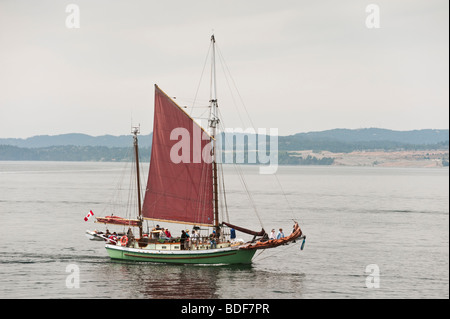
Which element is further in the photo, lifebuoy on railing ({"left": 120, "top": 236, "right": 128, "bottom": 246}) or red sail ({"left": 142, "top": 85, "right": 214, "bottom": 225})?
lifebuoy on railing ({"left": 120, "top": 236, "right": 128, "bottom": 246})

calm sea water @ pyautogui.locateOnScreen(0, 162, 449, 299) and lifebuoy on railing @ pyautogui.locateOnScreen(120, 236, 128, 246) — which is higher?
lifebuoy on railing @ pyautogui.locateOnScreen(120, 236, 128, 246)

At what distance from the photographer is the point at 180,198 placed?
58.5 metres

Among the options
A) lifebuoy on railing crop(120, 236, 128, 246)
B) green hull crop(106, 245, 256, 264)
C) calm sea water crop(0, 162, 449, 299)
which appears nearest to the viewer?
calm sea water crop(0, 162, 449, 299)

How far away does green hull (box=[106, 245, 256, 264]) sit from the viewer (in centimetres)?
5659

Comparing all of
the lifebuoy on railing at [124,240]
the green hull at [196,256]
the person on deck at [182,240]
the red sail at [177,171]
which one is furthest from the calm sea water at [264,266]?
the red sail at [177,171]

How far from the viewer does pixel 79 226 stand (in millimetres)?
86438

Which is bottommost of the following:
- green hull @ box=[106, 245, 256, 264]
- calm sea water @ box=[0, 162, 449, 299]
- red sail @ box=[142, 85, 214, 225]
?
calm sea water @ box=[0, 162, 449, 299]

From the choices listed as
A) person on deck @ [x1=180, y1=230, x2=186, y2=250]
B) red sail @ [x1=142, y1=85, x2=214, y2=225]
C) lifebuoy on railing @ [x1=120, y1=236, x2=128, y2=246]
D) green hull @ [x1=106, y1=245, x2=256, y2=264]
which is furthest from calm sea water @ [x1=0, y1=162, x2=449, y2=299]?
red sail @ [x1=142, y1=85, x2=214, y2=225]

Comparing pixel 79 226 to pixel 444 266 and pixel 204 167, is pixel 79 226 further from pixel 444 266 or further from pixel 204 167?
pixel 444 266

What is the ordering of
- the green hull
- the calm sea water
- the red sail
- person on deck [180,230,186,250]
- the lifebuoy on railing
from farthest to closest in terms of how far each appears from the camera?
the lifebuoy on railing < the red sail < person on deck [180,230,186,250] < the green hull < the calm sea water

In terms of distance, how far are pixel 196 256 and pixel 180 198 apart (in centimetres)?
551

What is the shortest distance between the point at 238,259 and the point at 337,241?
21996 millimetres

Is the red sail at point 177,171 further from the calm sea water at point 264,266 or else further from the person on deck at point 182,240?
the calm sea water at point 264,266

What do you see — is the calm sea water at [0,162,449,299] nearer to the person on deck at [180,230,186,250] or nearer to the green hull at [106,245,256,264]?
the green hull at [106,245,256,264]
